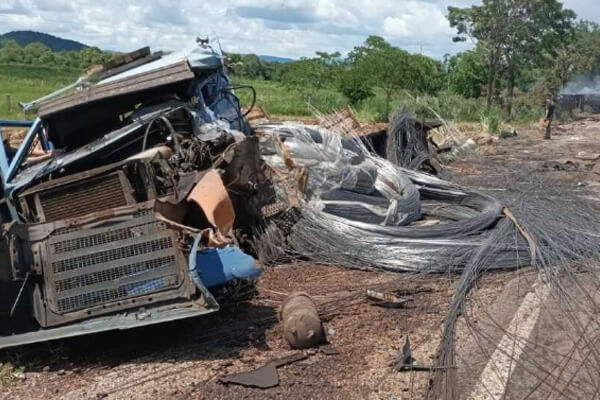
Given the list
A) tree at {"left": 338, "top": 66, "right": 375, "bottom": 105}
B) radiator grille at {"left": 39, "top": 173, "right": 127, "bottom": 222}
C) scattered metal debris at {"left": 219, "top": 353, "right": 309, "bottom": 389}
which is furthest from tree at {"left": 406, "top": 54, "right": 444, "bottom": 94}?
scattered metal debris at {"left": 219, "top": 353, "right": 309, "bottom": 389}

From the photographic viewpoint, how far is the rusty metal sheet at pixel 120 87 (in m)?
6.84

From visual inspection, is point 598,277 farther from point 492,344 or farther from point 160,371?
point 160,371

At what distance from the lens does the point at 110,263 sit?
17.4 ft

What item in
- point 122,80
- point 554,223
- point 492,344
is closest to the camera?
point 492,344

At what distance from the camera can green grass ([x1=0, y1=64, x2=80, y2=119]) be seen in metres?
28.6

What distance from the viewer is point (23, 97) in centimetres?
3272

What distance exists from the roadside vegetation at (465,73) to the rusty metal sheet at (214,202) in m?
20.7

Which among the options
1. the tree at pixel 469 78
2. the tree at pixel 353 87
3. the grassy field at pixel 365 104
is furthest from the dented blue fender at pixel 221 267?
the tree at pixel 469 78

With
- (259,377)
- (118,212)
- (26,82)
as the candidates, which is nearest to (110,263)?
(118,212)

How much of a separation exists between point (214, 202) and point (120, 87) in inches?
82.4

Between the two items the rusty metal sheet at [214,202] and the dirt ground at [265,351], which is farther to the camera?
the rusty metal sheet at [214,202]

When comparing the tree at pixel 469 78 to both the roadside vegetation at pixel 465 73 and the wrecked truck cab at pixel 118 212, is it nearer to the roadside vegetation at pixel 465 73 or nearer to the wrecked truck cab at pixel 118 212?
the roadside vegetation at pixel 465 73

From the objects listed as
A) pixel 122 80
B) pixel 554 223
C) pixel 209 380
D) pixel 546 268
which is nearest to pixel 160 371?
pixel 209 380

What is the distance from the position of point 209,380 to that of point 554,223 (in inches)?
218
